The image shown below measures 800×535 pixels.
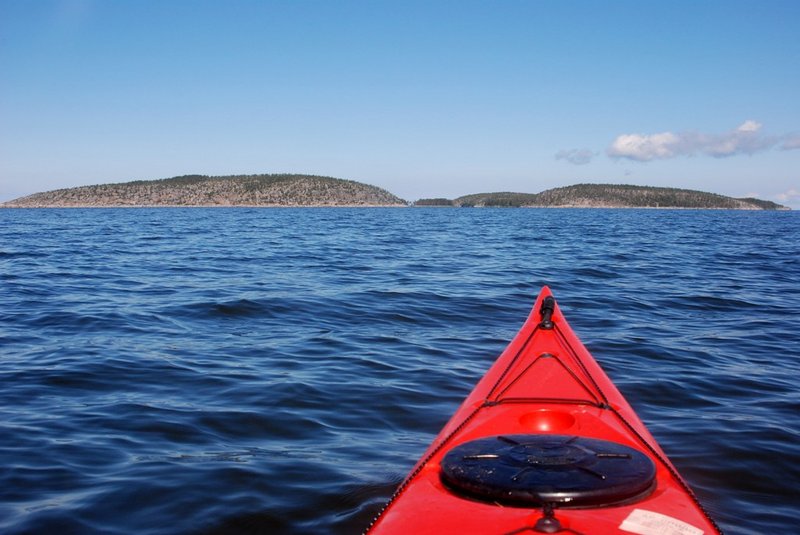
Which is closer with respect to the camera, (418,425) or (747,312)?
(418,425)

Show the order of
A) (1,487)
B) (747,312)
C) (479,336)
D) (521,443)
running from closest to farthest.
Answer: (521,443) → (1,487) → (479,336) → (747,312)

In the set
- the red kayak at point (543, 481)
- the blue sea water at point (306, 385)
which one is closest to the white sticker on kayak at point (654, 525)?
the red kayak at point (543, 481)

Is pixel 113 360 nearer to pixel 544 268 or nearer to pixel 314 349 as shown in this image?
pixel 314 349

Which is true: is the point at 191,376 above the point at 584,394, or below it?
below

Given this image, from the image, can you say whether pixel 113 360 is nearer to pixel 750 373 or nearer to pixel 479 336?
pixel 479 336

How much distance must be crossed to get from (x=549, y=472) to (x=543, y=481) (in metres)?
0.11

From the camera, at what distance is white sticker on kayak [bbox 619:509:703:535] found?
→ 280 cm

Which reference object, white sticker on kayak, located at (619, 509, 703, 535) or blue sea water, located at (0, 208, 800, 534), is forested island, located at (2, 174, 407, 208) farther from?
white sticker on kayak, located at (619, 509, 703, 535)

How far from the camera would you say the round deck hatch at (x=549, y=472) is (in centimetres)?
293

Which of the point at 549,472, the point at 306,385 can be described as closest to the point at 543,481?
the point at 549,472

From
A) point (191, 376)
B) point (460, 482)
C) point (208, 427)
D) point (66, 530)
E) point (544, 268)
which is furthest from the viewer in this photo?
point (544, 268)

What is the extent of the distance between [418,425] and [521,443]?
2.69 m

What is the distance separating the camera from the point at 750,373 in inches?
312

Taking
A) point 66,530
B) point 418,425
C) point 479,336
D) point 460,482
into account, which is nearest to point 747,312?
point 479,336
